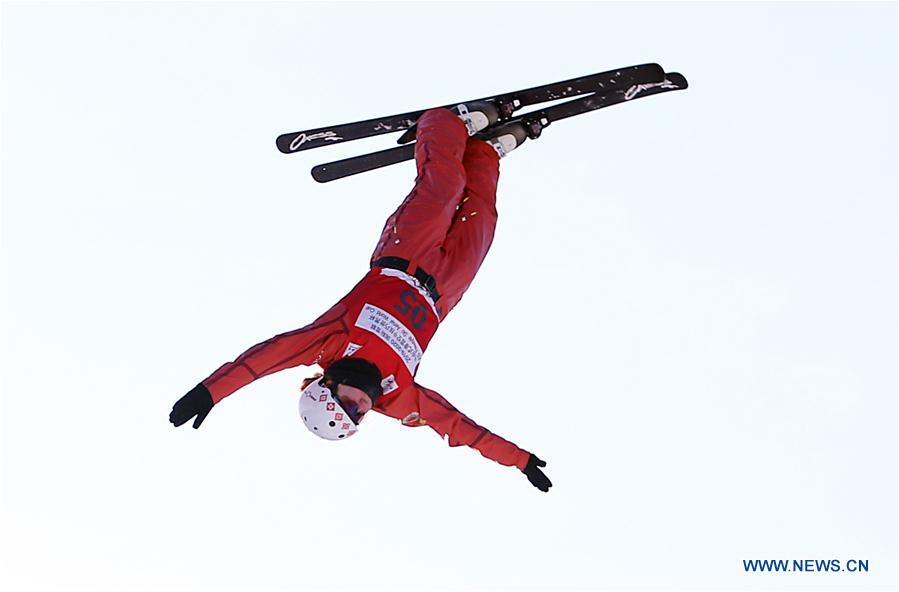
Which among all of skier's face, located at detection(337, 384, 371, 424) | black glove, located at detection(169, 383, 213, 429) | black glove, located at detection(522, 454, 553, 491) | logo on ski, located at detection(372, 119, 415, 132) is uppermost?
logo on ski, located at detection(372, 119, 415, 132)

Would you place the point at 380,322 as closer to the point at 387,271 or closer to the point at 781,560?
the point at 387,271

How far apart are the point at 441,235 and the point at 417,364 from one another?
98cm

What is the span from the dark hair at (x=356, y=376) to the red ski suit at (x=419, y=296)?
7 cm

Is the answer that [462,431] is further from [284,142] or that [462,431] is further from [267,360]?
[284,142]

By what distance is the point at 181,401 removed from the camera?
6.90m

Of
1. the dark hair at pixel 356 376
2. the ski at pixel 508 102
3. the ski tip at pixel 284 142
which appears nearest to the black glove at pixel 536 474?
the dark hair at pixel 356 376

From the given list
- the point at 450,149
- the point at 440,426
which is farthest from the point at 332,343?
the point at 450,149

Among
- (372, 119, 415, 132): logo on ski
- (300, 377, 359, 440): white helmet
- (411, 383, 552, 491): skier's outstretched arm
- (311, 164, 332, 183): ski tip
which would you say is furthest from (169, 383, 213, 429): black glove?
(311, 164, 332, 183): ski tip

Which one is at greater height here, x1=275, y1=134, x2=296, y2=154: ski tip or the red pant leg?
x1=275, y1=134, x2=296, y2=154: ski tip

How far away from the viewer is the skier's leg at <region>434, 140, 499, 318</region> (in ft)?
27.0

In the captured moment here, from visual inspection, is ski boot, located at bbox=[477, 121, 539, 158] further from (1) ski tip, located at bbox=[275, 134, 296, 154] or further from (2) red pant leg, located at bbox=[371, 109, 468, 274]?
(1) ski tip, located at bbox=[275, 134, 296, 154]

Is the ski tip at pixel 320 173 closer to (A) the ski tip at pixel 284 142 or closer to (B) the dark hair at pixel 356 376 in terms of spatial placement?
(A) the ski tip at pixel 284 142

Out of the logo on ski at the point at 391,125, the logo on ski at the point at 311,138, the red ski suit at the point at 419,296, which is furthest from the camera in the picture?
the logo on ski at the point at 311,138

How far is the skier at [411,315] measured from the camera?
741 cm
